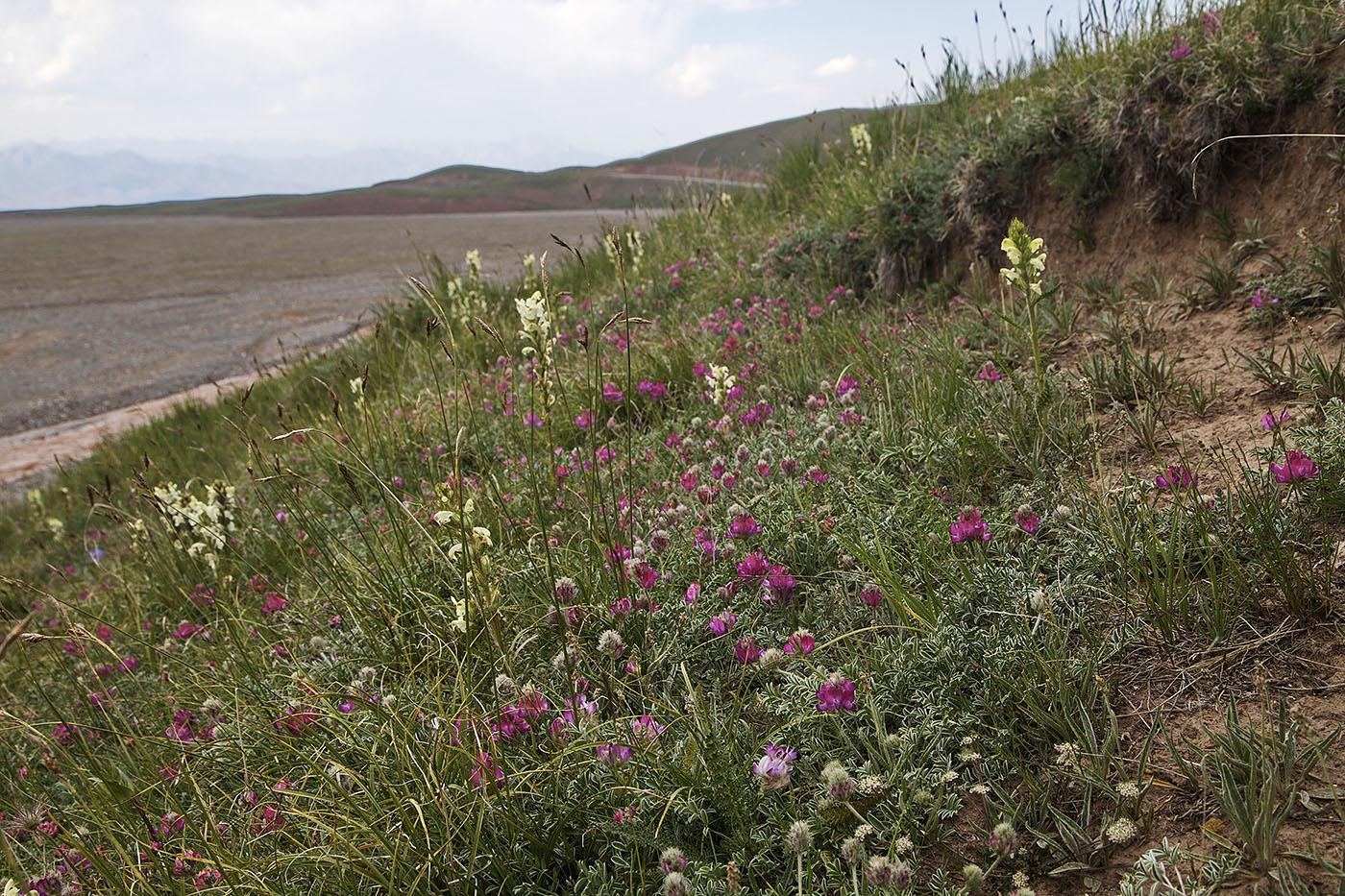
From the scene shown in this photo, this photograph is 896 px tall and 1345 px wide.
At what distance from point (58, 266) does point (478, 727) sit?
33.7m

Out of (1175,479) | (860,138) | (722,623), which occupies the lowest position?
(722,623)

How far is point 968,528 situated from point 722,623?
0.76 meters

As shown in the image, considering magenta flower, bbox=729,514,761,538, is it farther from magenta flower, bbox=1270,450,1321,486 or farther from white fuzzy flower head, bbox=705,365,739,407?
magenta flower, bbox=1270,450,1321,486

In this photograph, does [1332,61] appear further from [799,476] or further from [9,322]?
[9,322]

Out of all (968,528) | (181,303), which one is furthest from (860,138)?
(181,303)

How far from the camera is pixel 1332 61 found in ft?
10.8

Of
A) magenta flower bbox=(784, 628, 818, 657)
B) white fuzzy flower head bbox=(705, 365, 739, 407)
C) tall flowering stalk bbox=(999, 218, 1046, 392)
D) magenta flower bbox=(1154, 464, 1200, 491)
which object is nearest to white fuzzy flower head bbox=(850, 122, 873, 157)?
white fuzzy flower head bbox=(705, 365, 739, 407)

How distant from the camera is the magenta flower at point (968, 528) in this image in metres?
2.12

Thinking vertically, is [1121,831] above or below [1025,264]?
below

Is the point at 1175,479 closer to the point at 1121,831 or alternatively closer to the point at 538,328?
the point at 1121,831

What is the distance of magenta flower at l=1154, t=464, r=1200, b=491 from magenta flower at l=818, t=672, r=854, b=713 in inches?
42.7

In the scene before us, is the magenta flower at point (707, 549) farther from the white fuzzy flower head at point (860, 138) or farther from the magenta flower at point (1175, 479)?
the white fuzzy flower head at point (860, 138)

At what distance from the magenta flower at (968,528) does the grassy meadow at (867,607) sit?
0.06 ft

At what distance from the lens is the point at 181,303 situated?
1825 cm
